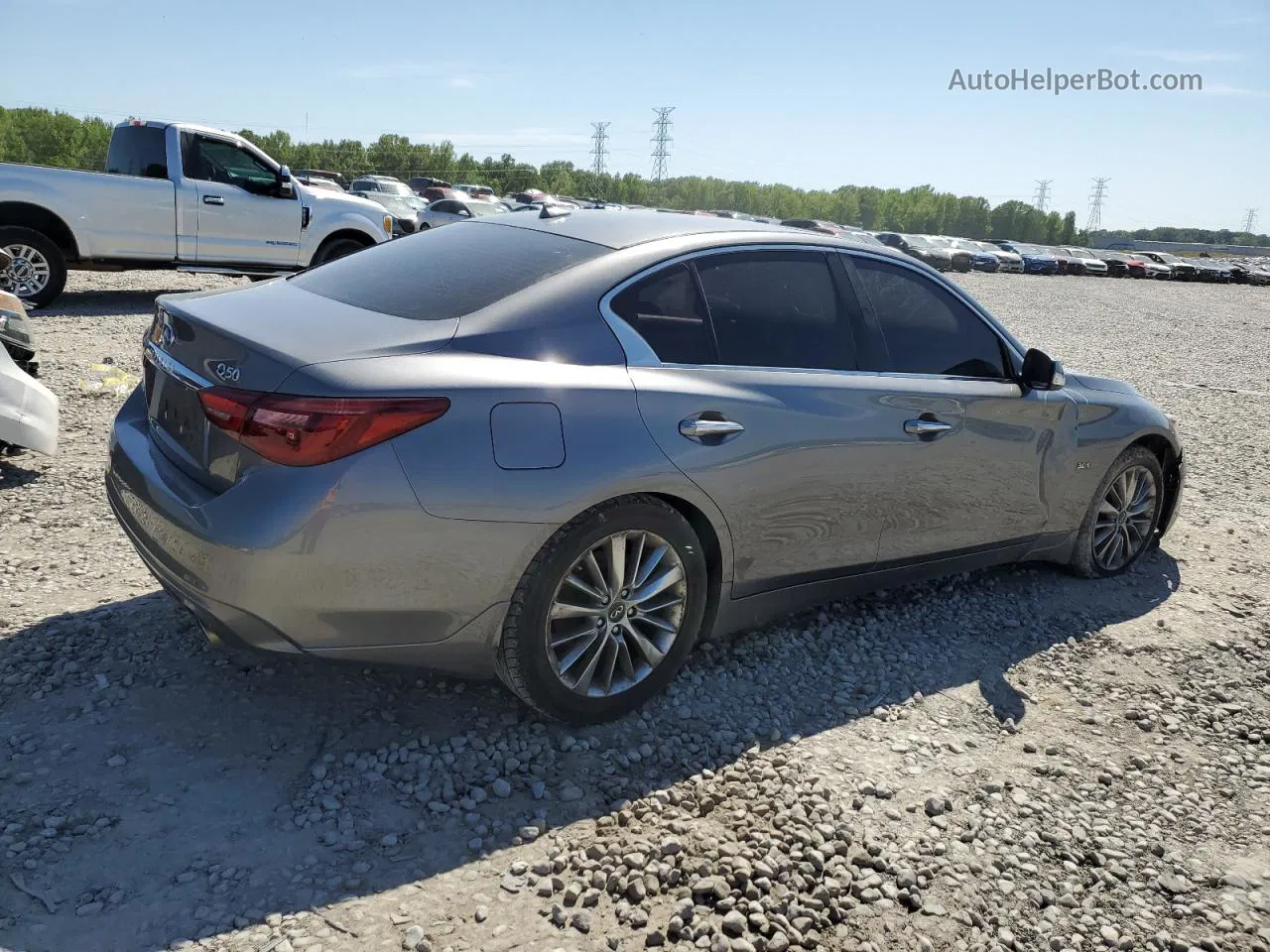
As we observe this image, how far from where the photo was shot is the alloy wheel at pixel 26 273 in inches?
412

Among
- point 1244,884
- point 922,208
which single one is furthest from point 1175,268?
point 922,208

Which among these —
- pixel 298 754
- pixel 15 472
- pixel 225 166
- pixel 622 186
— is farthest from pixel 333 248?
pixel 622 186

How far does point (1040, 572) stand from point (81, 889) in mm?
4454

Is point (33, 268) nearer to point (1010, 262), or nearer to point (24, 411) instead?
point (24, 411)

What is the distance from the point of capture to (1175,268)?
56.0 m

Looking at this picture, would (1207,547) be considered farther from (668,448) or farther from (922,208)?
(922,208)

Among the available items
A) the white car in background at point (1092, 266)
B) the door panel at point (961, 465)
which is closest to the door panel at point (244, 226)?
the door panel at point (961, 465)

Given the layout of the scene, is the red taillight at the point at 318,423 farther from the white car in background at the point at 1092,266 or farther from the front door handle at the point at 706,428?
the white car in background at the point at 1092,266

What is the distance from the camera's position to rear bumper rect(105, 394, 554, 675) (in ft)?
9.23

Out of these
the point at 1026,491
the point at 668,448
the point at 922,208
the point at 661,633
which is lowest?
the point at 661,633

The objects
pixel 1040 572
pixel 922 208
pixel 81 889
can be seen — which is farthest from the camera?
pixel 922 208

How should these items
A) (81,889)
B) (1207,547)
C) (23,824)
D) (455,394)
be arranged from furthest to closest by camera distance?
(1207,547), (455,394), (23,824), (81,889)

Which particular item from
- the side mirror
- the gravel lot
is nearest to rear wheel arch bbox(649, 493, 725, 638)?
the gravel lot

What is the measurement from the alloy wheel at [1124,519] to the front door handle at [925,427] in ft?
4.83
